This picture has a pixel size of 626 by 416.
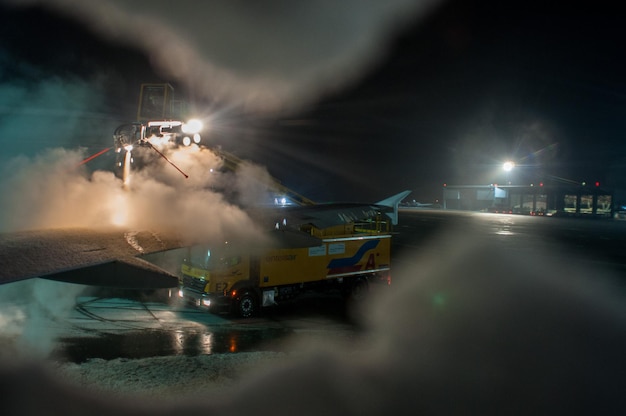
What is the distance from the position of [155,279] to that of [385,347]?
699cm

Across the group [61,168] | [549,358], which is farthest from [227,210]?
[549,358]

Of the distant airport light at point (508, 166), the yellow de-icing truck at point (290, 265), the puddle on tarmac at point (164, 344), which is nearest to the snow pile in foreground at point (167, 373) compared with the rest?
the puddle on tarmac at point (164, 344)

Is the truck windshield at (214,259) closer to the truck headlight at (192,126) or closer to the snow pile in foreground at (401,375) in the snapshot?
the snow pile in foreground at (401,375)

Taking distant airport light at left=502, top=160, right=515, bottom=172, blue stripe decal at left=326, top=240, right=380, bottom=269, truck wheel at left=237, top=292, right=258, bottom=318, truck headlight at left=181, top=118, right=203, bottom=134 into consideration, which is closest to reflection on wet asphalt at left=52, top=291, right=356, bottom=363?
truck wheel at left=237, top=292, right=258, bottom=318

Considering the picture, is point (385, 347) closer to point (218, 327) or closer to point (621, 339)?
point (218, 327)

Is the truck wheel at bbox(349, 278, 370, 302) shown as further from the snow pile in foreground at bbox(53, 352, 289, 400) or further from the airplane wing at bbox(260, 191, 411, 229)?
the snow pile in foreground at bbox(53, 352, 289, 400)

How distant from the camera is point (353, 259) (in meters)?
15.6

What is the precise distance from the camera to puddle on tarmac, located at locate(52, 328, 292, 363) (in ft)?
30.5

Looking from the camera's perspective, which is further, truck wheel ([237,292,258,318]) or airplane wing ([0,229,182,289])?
truck wheel ([237,292,258,318])

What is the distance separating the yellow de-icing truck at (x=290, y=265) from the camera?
11328 mm

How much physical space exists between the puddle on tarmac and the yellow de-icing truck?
153cm

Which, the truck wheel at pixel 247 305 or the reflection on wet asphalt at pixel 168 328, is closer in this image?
the reflection on wet asphalt at pixel 168 328

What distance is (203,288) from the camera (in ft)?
41.1

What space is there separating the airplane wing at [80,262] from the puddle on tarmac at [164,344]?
436 cm
